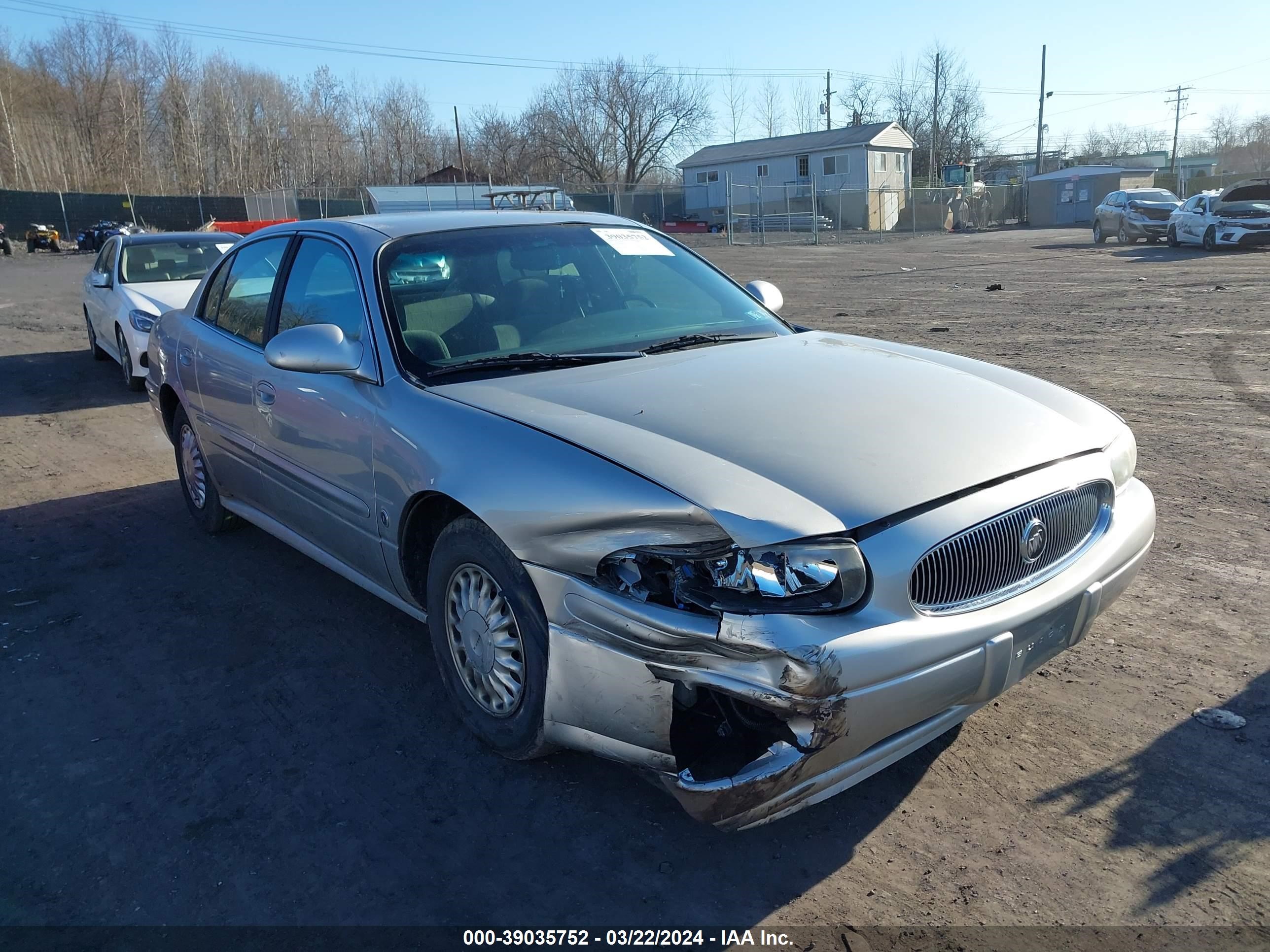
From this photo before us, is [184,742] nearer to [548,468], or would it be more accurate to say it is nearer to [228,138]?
[548,468]

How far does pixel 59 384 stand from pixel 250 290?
25.3ft

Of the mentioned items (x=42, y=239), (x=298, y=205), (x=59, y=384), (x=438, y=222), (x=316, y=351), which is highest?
(x=298, y=205)

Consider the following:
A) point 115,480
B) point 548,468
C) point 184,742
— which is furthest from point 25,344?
point 548,468

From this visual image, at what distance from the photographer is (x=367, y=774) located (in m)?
3.15

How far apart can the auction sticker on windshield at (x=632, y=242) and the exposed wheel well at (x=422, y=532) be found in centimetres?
164

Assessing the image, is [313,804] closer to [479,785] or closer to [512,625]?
[479,785]

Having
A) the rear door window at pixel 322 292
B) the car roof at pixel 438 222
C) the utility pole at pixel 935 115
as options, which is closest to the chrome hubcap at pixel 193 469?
the car roof at pixel 438 222

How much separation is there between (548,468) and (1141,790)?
199 cm

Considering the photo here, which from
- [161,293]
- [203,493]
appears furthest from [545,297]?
[161,293]

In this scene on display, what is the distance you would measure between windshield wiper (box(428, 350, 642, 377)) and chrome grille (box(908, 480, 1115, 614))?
153 centimetres

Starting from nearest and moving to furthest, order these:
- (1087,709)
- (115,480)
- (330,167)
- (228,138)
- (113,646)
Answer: (1087,709)
(113,646)
(115,480)
(228,138)
(330,167)

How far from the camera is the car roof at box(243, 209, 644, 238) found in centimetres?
404

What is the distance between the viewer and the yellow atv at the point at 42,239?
4125cm

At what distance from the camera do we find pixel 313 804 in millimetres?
3002
